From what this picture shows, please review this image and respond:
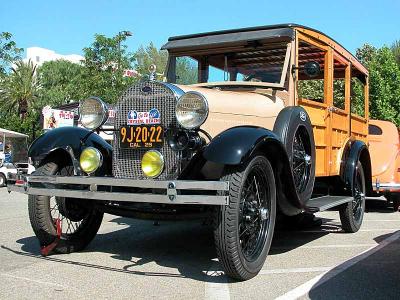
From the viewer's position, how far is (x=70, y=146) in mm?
5516

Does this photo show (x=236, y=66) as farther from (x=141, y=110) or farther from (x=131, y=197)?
(x=131, y=197)

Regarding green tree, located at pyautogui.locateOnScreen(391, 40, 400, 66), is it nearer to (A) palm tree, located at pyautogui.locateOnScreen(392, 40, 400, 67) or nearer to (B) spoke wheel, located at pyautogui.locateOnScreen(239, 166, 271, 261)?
(A) palm tree, located at pyautogui.locateOnScreen(392, 40, 400, 67)

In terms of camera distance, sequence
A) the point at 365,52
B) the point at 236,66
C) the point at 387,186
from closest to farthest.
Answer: the point at 236,66
the point at 387,186
the point at 365,52

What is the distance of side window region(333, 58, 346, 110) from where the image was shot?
760 centimetres

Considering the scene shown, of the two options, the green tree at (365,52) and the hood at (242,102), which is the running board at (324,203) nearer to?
the hood at (242,102)

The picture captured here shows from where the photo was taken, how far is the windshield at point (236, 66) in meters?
6.30

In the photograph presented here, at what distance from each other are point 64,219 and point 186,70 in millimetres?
2513

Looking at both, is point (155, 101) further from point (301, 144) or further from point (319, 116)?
point (319, 116)

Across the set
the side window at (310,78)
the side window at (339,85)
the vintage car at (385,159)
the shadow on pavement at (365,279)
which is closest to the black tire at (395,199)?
the vintage car at (385,159)

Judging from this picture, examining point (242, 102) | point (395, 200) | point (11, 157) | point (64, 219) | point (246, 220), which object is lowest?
point (395, 200)

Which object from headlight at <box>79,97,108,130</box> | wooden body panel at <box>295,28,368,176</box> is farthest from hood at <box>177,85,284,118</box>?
headlight at <box>79,97,108,130</box>

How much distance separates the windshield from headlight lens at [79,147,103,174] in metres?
1.92

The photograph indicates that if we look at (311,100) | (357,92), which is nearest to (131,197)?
(311,100)

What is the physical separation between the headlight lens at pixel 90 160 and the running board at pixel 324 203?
2317mm
